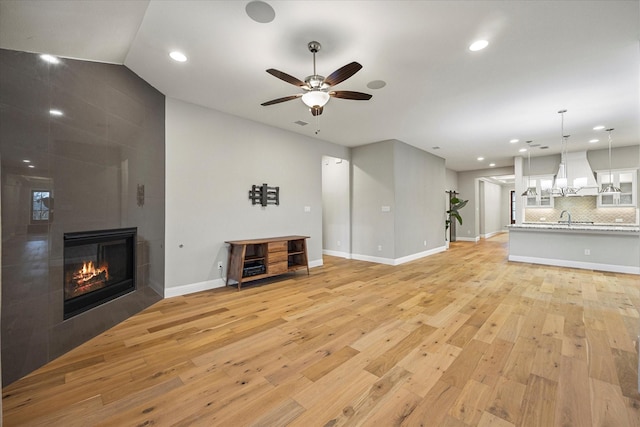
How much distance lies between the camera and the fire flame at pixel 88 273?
8.68ft

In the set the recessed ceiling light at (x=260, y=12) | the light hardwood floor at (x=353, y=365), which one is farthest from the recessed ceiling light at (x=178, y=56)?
the light hardwood floor at (x=353, y=365)

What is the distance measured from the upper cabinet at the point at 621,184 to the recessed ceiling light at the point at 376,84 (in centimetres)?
695

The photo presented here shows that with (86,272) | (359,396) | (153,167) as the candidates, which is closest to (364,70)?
(153,167)

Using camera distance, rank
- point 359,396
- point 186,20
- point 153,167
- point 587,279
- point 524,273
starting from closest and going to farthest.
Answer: point 359,396 < point 186,20 < point 153,167 < point 587,279 < point 524,273

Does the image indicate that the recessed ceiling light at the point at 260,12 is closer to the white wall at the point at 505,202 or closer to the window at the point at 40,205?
the window at the point at 40,205

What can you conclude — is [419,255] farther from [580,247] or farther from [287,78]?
[287,78]

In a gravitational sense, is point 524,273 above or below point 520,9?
below

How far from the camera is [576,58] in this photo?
9.54ft

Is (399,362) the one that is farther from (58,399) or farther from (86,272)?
(86,272)

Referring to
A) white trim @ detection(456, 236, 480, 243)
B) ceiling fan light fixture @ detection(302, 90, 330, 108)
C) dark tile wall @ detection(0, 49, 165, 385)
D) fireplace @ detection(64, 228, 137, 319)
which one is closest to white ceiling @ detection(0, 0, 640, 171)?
dark tile wall @ detection(0, 49, 165, 385)

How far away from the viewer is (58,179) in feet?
7.74

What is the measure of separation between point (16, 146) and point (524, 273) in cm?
750

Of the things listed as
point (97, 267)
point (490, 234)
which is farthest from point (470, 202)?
point (97, 267)

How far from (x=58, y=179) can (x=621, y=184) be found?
429 inches
